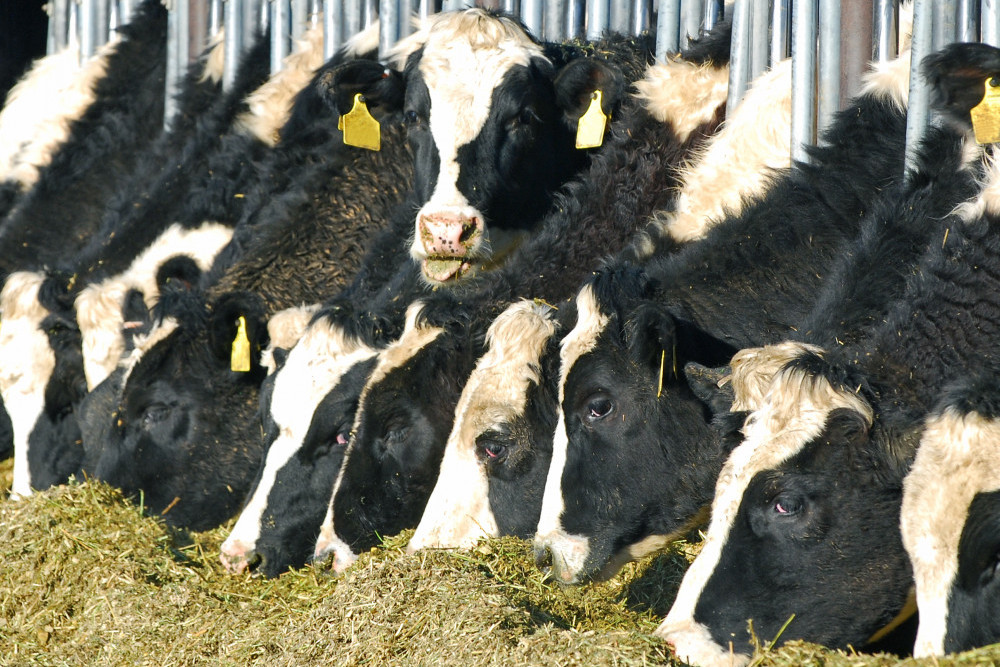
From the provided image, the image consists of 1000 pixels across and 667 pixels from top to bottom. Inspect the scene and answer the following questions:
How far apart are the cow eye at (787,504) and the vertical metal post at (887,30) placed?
2.71 meters

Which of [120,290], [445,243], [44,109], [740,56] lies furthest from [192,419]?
[44,109]

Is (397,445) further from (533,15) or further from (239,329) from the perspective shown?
(533,15)

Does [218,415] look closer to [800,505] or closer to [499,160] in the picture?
[499,160]

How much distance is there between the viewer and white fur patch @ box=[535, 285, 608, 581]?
454 centimetres

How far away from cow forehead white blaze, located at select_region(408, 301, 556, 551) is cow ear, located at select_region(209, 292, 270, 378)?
1791 mm

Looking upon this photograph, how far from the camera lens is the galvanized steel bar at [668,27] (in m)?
7.28

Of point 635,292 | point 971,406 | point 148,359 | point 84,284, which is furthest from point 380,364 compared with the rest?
point 84,284

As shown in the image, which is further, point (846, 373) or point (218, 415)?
point (218, 415)

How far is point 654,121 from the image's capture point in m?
6.64

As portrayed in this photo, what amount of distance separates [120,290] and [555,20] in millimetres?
3119

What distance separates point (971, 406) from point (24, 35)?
11.9 m

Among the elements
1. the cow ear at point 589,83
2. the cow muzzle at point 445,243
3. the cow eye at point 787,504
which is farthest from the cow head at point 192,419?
the cow eye at point 787,504

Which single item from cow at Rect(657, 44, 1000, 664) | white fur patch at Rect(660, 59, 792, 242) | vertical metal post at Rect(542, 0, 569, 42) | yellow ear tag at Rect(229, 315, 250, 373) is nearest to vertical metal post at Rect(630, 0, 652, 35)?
vertical metal post at Rect(542, 0, 569, 42)

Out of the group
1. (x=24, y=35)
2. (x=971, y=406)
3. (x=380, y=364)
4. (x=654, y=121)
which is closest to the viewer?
(x=971, y=406)
